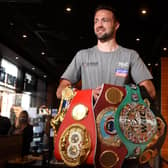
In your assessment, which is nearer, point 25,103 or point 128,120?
point 128,120

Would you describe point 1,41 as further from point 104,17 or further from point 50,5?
point 104,17

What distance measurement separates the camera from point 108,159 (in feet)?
3.03

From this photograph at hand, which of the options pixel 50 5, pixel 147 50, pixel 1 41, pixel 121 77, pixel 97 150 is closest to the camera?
pixel 97 150

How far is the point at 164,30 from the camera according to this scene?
5.88 ft

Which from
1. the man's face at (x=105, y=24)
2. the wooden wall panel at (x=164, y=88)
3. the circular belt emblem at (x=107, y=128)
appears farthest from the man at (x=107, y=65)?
the wooden wall panel at (x=164, y=88)

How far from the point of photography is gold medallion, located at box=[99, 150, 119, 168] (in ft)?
3.01

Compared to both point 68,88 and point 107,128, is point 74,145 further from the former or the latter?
point 68,88

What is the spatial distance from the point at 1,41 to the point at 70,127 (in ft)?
4.53

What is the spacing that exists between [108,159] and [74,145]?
12 centimetres

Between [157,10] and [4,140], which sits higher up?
[157,10]

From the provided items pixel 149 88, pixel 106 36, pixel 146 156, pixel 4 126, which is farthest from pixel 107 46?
pixel 4 126

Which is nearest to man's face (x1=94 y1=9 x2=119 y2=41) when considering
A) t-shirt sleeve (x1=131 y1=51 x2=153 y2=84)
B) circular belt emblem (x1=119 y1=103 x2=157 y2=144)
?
t-shirt sleeve (x1=131 y1=51 x2=153 y2=84)

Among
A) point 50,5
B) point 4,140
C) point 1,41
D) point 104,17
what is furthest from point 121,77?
point 4,140

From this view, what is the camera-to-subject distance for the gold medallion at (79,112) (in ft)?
3.14
